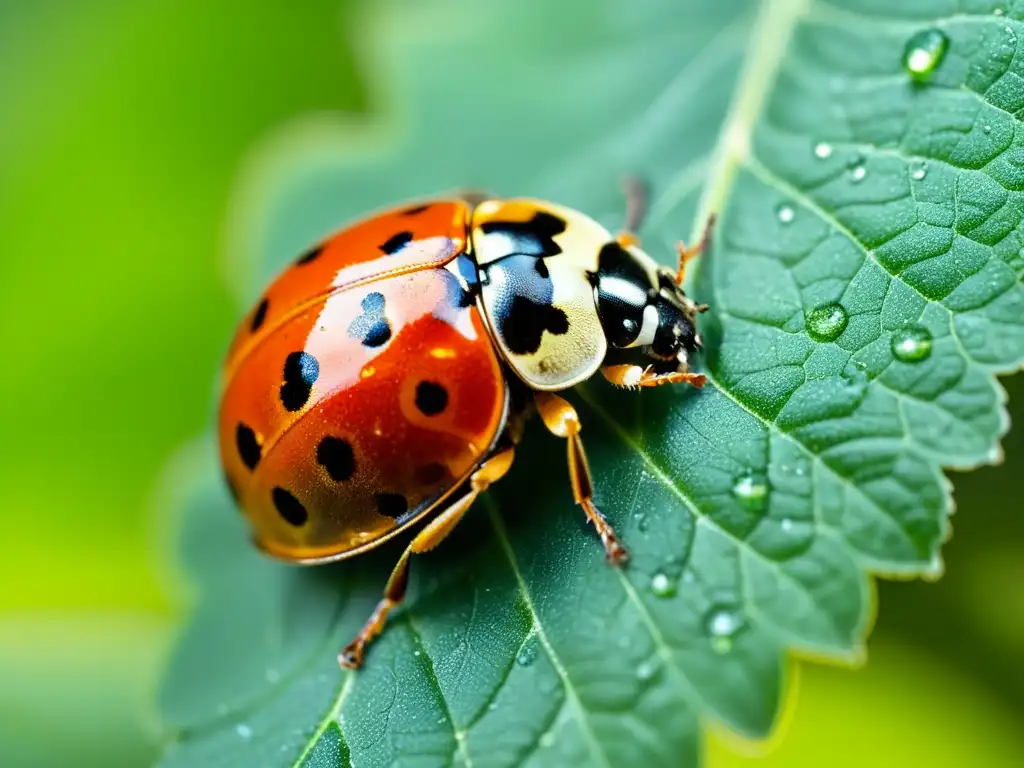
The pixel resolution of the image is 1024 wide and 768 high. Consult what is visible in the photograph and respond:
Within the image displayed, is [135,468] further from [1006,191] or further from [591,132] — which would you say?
[1006,191]

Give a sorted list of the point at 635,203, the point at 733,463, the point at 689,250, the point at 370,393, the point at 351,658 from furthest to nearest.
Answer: the point at 635,203
the point at 689,250
the point at 351,658
the point at 370,393
the point at 733,463

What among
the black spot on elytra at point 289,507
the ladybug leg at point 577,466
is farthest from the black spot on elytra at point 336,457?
the ladybug leg at point 577,466

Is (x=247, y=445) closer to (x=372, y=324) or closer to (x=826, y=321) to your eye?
(x=372, y=324)

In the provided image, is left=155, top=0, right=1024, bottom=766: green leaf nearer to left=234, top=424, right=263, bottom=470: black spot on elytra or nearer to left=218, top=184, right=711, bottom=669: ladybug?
left=218, top=184, right=711, bottom=669: ladybug

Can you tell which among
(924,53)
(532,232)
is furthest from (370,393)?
(924,53)

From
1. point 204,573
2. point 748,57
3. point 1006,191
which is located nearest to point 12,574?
point 204,573

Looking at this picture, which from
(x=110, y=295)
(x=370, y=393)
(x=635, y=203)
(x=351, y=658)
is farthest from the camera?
(x=110, y=295)
